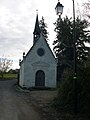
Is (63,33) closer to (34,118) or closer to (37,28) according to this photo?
(37,28)

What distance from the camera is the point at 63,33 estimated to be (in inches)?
1874

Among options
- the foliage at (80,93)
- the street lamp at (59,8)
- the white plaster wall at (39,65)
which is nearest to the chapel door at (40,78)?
the white plaster wall at (39,65)

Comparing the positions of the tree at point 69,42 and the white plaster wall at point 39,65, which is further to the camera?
the tree at point 69,42

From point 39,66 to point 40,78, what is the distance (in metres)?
1.93

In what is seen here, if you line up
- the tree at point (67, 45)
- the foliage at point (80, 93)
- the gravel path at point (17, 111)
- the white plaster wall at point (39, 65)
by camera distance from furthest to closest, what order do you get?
the tree at point (67, 45), the white plaster wall at point (39, 65), the foliage at point (80, 93), the gravel path at point (17, 111)

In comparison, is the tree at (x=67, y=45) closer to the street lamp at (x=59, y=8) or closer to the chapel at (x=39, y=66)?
the chapel at (x=39, y=66)

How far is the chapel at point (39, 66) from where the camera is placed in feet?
134

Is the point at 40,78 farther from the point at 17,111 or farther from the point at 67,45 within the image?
the point at 17,111

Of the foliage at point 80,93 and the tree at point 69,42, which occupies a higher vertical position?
the tree at point 69,42

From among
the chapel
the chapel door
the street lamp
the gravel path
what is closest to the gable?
the chapel

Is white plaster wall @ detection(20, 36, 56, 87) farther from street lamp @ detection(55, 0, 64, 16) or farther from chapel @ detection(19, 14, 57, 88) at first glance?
street lamp @ detection(55, 0, 64, 16)

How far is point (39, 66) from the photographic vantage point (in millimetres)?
41531

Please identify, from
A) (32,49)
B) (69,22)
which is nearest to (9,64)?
(69,22)

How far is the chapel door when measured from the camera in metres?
41.2
